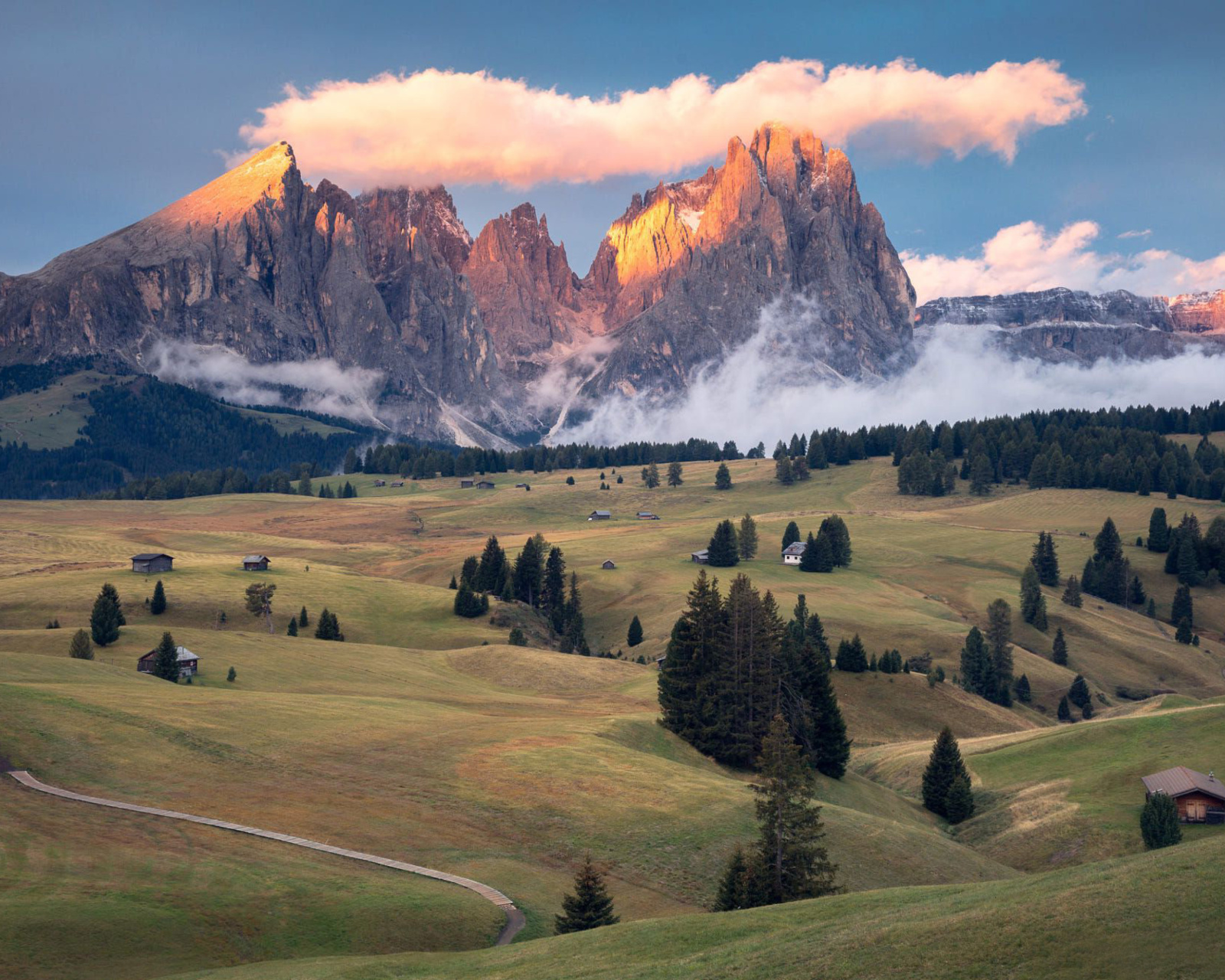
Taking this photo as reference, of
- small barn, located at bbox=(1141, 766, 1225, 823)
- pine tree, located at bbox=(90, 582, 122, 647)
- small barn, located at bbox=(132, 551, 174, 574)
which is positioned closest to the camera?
small barn, located at bbox=(1141, 766, 1225, 823)

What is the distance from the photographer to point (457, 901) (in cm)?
4188

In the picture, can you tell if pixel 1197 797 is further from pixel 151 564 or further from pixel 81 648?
pixel 151 564

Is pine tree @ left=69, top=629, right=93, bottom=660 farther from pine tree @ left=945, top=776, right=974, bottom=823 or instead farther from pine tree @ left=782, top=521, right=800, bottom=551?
pine tree @ left=782, top=521, right=800, bottom=551

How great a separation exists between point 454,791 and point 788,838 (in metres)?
19.7

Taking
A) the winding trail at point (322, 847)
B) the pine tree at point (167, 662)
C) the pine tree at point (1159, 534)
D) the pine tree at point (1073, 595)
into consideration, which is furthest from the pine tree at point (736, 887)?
the pine tree at point (1159, 534)

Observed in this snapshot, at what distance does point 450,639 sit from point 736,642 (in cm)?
5195

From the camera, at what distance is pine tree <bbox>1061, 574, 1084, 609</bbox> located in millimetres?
157125

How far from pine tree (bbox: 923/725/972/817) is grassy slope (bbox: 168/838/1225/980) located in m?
41.2

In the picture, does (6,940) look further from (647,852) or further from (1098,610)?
(1098,610)


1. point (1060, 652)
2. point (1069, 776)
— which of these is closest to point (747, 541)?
point (1060, 652)

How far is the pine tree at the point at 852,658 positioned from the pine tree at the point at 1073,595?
6105cm

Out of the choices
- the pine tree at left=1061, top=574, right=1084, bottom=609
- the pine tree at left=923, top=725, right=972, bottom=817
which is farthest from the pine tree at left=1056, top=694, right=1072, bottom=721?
the pine tree at left=923, top=725, right=972, bottom=817

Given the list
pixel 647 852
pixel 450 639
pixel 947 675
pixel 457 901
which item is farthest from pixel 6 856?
pixel 947 675

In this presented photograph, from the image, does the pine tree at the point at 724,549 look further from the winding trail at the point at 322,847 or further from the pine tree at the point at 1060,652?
the winding trail at the point at 322,847
